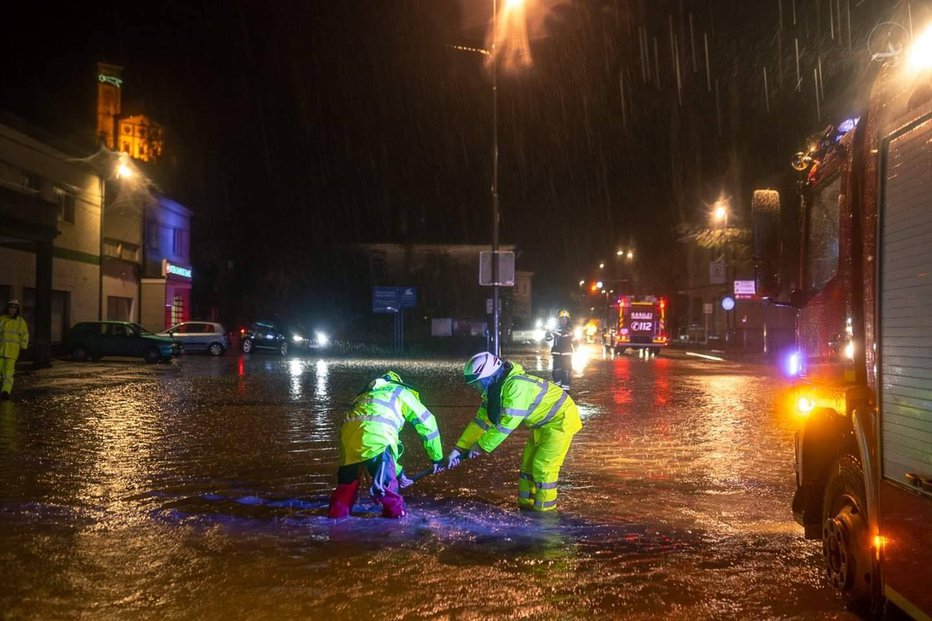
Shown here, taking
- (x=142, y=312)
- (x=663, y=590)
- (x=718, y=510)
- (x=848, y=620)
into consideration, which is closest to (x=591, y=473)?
(x=718, y=510)

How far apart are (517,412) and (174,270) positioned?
35.8 metres

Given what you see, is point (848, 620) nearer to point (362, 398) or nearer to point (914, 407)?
point (914, 407)

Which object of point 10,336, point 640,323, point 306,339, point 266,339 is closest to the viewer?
point 10,336

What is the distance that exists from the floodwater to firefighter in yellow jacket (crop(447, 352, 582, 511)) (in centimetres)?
32

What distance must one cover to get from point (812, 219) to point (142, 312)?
3710 centimetres

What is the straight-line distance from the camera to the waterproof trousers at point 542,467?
699 centimetres

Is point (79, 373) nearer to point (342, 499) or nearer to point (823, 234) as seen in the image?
point (342, 499)

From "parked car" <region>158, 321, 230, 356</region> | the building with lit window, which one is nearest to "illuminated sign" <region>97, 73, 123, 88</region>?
the building with lit window

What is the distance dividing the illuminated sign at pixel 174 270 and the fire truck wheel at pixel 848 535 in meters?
36.9

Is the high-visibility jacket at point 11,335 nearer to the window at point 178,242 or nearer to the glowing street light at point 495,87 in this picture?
the glowing street light at point 495,87

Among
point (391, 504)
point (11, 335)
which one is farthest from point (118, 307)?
point (391, 504)

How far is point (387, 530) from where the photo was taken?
260 inches

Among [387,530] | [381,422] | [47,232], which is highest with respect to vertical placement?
[47,232]

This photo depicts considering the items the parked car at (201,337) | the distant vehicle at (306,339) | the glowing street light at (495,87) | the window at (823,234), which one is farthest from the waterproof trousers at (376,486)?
the distant vehicle at (306,339)
